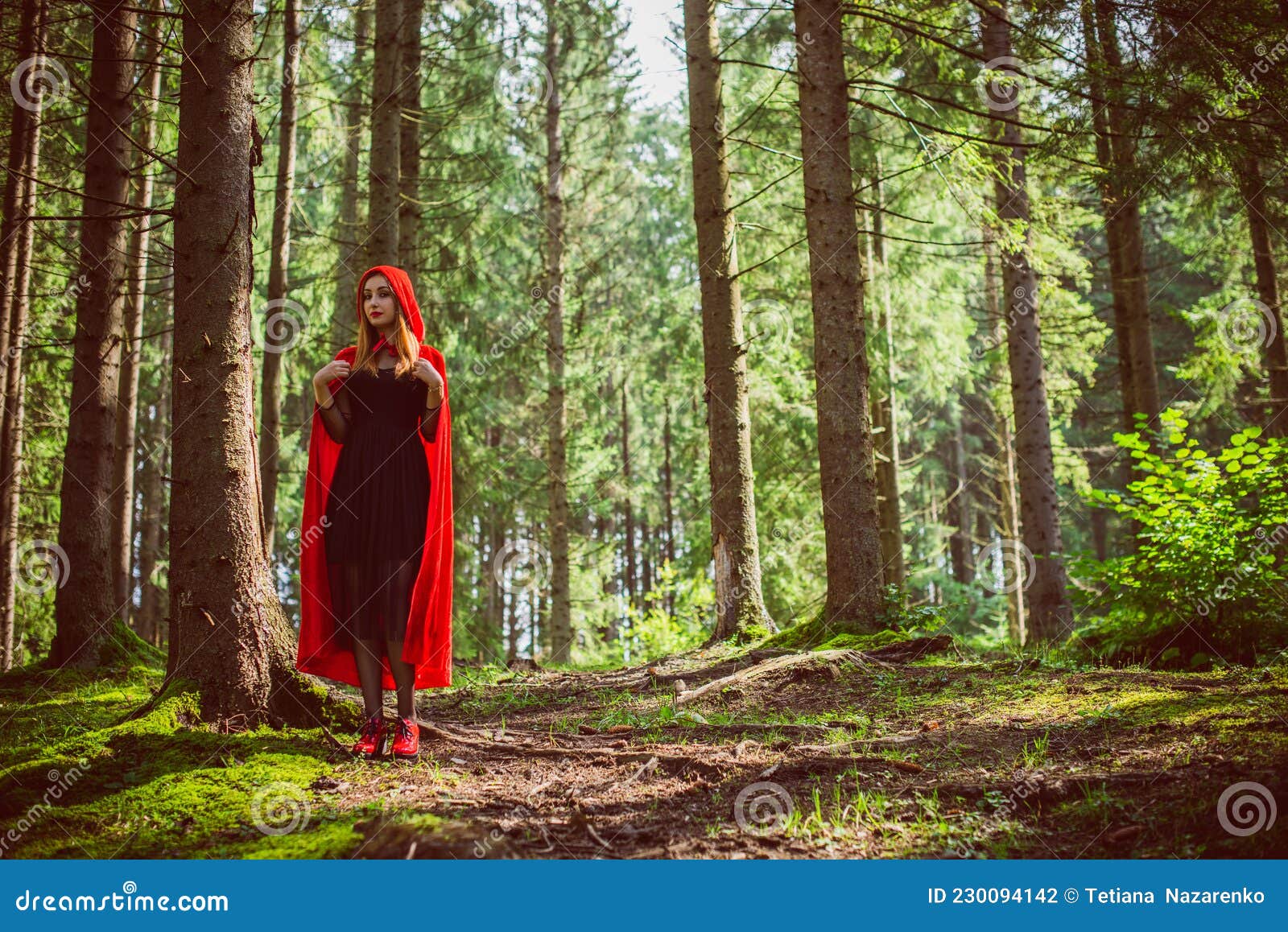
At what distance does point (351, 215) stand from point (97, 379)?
31.3 feet

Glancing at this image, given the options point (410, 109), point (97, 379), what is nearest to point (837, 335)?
point (97, 379)

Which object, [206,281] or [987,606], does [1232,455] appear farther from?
[987,606]

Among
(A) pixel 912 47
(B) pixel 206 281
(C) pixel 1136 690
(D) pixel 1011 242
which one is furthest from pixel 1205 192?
(B) pixel 206 281

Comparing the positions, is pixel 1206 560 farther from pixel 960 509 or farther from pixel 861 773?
pixel 960 509

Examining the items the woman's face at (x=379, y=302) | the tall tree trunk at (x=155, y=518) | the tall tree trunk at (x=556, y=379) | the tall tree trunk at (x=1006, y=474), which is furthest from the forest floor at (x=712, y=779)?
the tall tree trunk at (x=155, y=518)

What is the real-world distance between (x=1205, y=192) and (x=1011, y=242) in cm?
279

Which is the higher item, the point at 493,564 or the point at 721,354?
the point at 721,354

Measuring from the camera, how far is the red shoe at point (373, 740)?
4.33 m

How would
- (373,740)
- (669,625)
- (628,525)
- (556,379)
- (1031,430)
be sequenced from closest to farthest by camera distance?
(373,740), (1031,430), (669,625), (556,379), (628,525)

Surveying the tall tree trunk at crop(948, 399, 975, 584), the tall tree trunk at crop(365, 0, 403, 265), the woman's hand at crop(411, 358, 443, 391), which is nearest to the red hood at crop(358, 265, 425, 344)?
the woman's hand at crop(411, 358, 443, 391)

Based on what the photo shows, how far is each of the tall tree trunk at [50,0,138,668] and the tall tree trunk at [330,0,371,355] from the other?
110 inches

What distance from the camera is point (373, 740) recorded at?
4371 millimetres

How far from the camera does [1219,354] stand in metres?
11.7

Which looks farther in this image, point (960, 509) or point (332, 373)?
point (960, 509)
